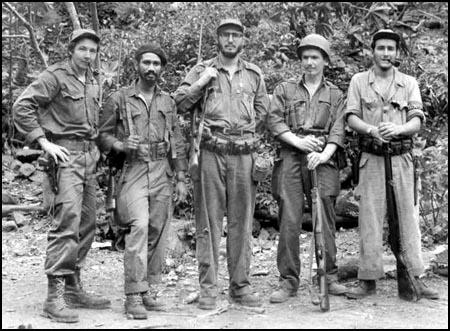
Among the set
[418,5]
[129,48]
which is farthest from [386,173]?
[129,48]

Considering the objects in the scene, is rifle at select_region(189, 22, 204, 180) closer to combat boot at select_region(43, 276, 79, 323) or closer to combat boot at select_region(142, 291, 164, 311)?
combat boot at select_region(142, 291, 164, 311)

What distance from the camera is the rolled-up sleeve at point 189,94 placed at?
5633mm

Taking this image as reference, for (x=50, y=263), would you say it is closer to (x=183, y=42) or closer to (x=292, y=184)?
(x=292, y=184)

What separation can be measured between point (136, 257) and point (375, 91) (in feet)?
8.82

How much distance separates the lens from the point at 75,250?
5434 mm

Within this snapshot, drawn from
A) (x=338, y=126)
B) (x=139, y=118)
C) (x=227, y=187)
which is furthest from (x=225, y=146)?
(x=338, y=126)

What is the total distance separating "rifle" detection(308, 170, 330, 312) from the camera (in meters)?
5.55

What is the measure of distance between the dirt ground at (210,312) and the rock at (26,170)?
118 inches

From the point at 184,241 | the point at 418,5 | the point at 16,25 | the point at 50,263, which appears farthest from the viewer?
the point at 16,25

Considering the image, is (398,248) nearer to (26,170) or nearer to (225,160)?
(225,160)

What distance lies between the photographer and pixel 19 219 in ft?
29.6

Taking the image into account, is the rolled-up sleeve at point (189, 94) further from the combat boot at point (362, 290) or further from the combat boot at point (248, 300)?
the combat boot at point (362, 290)

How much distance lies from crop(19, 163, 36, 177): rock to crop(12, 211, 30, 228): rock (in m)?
1.44

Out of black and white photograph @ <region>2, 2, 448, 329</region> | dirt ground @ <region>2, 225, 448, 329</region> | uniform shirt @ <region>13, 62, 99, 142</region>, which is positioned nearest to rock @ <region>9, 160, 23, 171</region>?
dirt ground @ <region>2, 225, 448, 329</region>
